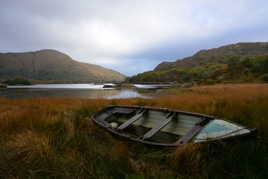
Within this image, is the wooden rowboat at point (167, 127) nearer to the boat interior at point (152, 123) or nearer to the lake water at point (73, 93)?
the boat interior at point (152, 123)

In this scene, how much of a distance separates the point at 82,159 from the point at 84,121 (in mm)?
2923

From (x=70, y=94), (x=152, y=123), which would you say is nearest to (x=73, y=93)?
(x=70, y=94)

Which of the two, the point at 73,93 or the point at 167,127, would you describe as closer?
the point at 167,127

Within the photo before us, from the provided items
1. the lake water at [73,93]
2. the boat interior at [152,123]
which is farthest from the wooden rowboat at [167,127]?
the lake water at [73,93]

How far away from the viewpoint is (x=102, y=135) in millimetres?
4625

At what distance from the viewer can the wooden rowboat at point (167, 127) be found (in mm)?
3288

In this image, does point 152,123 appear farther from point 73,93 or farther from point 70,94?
point 73,93

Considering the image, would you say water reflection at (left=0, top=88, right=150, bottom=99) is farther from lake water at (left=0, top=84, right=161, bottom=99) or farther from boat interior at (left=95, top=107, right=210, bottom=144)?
boat interior at (left=95, top=107, right=210, bottom=144)

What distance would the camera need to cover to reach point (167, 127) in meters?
4.97

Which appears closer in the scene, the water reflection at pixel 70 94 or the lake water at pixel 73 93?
the water reflection at pixel 70 94

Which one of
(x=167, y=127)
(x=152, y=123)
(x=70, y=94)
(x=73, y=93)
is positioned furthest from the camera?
(x=73, y=93)

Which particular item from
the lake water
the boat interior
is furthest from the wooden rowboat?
the lake water

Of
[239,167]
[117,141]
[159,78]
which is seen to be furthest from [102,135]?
[159,78]

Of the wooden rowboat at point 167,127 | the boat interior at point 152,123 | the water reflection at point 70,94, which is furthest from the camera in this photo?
the water reflection at point 70,94
